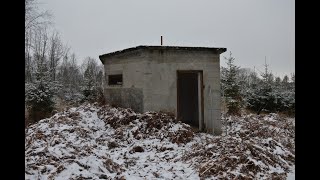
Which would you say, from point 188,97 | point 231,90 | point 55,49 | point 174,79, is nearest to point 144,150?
point 174,79

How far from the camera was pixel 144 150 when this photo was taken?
31.0 ft

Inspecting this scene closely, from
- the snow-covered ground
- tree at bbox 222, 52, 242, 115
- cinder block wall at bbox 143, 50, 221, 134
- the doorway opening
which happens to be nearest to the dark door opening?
the doorway opening

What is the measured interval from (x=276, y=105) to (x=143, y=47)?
12200 millimetres

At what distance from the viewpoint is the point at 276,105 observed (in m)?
19.9

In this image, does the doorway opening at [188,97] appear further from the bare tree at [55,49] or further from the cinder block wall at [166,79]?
the bare tree at [55,49]

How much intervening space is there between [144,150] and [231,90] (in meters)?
12.4

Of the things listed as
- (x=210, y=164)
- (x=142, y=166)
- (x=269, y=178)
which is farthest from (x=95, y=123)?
(x=269, y=178)

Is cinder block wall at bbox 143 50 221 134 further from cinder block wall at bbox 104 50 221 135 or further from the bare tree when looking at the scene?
the bare tree

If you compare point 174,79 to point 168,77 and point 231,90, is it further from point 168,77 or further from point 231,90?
point 231,90

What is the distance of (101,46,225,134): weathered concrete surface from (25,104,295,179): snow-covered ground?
74 cm

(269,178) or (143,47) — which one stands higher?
(143,47)

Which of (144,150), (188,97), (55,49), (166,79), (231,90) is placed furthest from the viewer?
(55,49)

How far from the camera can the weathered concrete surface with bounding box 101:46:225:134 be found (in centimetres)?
1191
